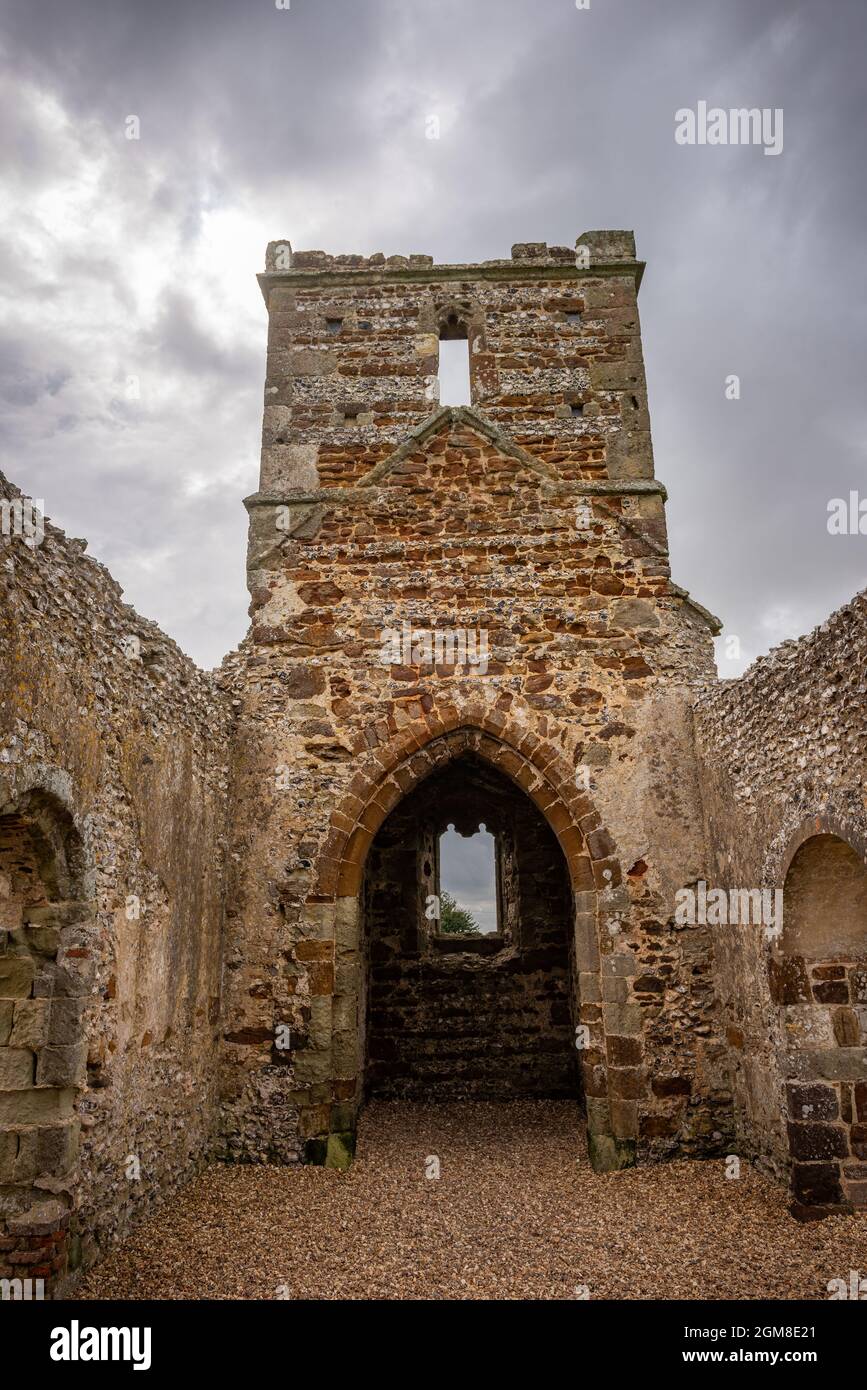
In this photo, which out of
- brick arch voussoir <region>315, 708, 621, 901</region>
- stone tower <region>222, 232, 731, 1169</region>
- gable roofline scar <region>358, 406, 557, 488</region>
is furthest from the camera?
gable roofline scar <region>358, 406, 557, 488</region>

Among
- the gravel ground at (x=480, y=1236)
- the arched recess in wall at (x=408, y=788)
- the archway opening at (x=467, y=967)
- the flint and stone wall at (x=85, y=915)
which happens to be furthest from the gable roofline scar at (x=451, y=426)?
the gravel ground at (x=480, y=1236)

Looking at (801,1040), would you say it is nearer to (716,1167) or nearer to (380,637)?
(716,1167)

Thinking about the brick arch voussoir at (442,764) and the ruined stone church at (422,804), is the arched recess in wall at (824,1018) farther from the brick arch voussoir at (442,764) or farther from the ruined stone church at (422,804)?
the brick arch voussoir at (442,764)

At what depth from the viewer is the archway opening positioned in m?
9.18

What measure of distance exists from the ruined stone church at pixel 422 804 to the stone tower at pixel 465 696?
0.10 ft

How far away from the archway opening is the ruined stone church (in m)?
0.04

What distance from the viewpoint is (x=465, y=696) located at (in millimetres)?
7141

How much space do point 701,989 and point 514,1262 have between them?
9.02 feet

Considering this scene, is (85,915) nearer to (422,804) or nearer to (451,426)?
(451,426)

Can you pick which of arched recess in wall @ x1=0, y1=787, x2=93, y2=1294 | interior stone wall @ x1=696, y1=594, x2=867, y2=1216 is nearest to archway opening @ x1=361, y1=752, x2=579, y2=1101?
interior stone wall @ x1=696, y1=594, x2=867, y2=1216

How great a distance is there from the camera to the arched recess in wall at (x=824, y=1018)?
16.1 ft

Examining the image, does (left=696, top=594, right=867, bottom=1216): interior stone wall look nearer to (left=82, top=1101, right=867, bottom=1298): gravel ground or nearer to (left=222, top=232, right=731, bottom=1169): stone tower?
(left=82, top=1101, right=867, bottom=1298): gravel ground

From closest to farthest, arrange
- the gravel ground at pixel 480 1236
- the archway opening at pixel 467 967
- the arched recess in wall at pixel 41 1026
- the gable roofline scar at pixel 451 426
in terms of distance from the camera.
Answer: the arched recess in wall at pixel 41 1026
the gravel ground at pixel 480 1236
the gable roofline scar at pixel 451 426
the archway opening at pixel 467 967

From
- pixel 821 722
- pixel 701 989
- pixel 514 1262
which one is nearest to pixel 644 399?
pixel 821 722
